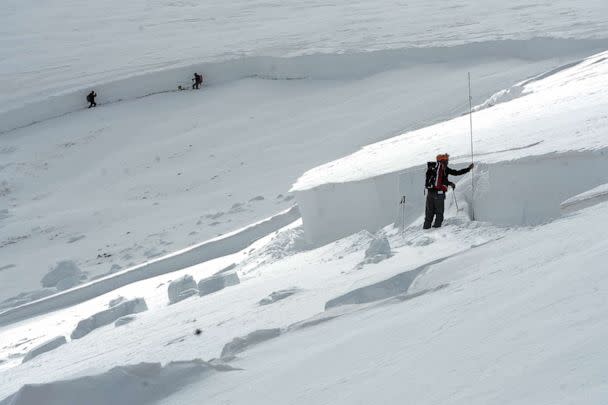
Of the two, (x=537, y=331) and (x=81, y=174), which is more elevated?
(x=537, y=331)

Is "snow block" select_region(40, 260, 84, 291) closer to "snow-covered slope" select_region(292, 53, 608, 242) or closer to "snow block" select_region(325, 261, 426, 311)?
"snow-covered slope" select_region(292, 53, 608, 242)

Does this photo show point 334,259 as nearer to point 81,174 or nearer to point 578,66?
point 578,66

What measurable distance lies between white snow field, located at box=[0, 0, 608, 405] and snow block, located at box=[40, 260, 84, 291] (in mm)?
36

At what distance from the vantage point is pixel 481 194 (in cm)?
953

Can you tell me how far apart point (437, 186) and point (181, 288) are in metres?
3.36

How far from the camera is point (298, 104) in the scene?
23.7 meters

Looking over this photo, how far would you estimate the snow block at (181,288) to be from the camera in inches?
433

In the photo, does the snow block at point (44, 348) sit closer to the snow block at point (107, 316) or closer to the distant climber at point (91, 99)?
the snow block at point (107, 316)

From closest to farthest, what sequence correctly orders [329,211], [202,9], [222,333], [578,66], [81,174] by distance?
1. [222,333]
2. [329,211]
3. [578,66]
4. [81,174]
5. [202,9]

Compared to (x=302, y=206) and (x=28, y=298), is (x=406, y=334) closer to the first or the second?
(x=302, y=206)

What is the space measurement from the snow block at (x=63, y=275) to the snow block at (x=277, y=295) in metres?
7.45

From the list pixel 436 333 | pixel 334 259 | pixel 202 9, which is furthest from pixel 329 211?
pixel 202 9

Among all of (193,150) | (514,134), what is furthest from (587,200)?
(193,150)

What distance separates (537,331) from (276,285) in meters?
5.40
